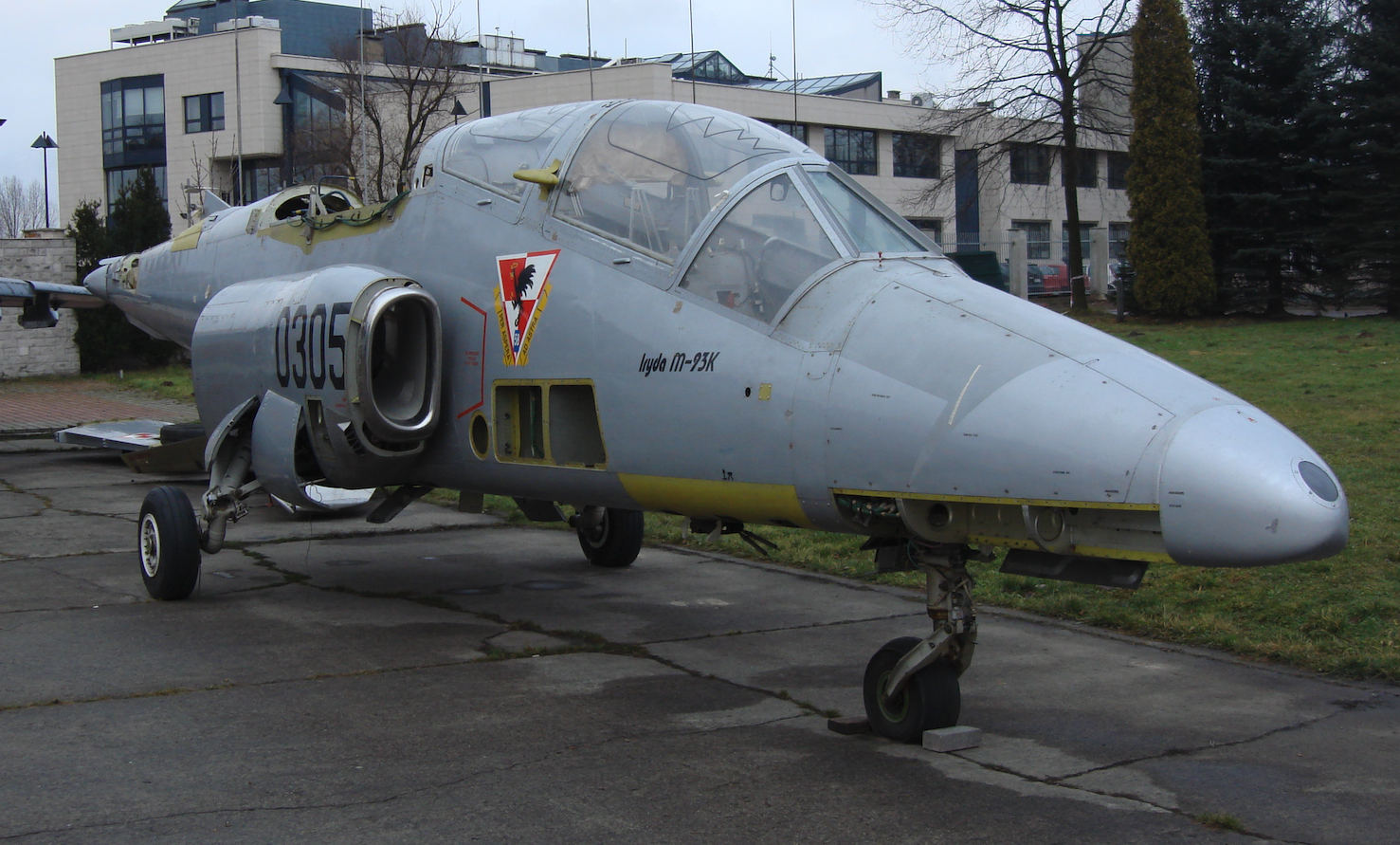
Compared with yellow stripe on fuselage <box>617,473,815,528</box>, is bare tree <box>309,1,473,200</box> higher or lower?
higher

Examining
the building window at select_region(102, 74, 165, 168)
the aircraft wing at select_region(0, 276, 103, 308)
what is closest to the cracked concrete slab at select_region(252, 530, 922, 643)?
the aircraft wing at select_region(0, 276, 103, 308)

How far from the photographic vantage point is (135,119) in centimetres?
5512

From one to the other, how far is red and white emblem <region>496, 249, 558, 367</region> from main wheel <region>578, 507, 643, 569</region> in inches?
121

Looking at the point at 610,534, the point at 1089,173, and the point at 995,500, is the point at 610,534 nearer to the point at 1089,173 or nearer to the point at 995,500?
the point at 995,500

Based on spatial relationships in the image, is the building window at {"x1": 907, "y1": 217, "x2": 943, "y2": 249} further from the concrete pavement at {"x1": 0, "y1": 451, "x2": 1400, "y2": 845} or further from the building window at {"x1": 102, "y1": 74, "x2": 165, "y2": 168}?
the concrete pavement at {"x1": 0, "y1": 451, "x2": 1400, "y2": 845}

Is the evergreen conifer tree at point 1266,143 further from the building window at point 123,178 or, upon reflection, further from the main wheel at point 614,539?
the building window at point 123,178

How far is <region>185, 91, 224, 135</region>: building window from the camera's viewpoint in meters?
52.8

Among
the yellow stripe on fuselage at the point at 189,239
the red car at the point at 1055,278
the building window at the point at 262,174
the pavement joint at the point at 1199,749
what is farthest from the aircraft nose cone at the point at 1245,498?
the building window at the point at 262,174

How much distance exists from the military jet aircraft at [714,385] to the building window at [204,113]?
4843 centimetres

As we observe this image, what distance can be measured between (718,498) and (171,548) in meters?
4.59

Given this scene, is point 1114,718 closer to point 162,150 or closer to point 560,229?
point 560,229

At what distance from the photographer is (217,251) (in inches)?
394

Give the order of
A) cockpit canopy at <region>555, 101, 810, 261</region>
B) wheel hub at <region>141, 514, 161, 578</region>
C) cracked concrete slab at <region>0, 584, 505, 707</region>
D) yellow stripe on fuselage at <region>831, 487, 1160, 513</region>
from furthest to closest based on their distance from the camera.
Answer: wheel hub at <region>141, 514, 161, 578</region>, cracked concrete slab at <region>0, 584, 505, 707</region>, cockpit canopy at <region>555, 101, 810, 261</region>, yellow stripe on fuselage at <region>831, 487, 1160, 513</region>

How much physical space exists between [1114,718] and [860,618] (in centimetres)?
244
